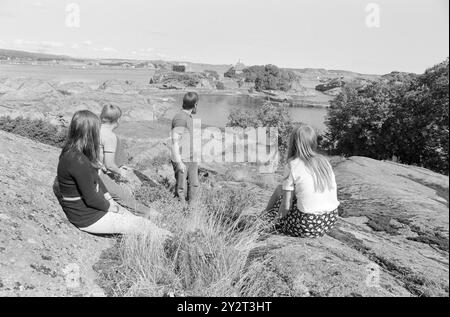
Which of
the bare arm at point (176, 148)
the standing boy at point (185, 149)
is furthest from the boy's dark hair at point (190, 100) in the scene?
the bare arm at point (176, 148)

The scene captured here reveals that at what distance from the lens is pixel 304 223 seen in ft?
14.5

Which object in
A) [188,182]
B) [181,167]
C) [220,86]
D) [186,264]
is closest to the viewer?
[186,264]

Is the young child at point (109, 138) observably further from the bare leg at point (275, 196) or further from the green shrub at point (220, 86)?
the green shrub at point (220, 86)

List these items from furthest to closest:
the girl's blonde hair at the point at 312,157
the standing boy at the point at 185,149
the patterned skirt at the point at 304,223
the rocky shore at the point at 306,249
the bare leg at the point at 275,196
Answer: the standing boy at the point at 185,149 < the bare leg at the point at 275,196 < the patterned skirt at the point at 304,223 < the girl's blonde hair at the point at 312,157 < the rocky shore at the point at 306,249

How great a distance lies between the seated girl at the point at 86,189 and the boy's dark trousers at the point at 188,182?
2019 mm

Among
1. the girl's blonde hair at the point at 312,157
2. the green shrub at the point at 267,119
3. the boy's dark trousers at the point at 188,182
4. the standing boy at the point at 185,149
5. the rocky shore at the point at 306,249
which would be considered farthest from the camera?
the green shrub at the point at 267,119

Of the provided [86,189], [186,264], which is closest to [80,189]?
[86,189]

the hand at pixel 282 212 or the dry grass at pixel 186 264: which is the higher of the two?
the hand at pixel 282 212

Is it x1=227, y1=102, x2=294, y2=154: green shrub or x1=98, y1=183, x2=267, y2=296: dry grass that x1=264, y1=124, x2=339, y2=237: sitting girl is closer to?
x1=98, y1=183, x2=267, y2=296: dry grass

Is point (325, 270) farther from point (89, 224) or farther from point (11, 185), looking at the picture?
point (11, 185)

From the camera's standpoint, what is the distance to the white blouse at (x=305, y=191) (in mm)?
4273

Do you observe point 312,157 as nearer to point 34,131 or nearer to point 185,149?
point 185,149

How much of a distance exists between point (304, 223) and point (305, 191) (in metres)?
0.42

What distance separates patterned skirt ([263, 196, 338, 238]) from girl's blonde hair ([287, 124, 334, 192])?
37 cm
